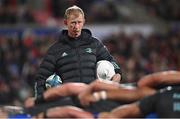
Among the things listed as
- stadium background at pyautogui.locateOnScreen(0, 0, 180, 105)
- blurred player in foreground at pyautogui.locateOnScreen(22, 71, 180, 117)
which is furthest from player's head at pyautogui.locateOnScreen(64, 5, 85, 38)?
stadium background at pyautogui.locateOnScreen(0, 0, 180, 105)

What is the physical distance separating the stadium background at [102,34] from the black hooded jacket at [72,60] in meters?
4.22

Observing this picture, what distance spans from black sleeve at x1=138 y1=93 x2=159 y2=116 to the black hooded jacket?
47.1 inches

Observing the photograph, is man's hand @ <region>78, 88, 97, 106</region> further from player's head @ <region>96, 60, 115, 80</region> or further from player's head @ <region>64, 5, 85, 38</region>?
player's head @ <region>64, 5, 85, 38</region>

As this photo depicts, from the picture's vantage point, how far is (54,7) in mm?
12805

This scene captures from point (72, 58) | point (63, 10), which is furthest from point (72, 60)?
point (63, 10)

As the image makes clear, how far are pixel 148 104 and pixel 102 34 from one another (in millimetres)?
7998

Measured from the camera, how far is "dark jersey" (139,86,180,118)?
11.7 ft

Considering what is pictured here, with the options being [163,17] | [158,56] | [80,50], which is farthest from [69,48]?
[163,17]

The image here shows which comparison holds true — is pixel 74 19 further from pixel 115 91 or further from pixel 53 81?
pixel 115 91

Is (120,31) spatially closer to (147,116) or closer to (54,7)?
(54,7)

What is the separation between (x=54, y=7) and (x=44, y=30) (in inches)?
57.1

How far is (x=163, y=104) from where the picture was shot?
3.56 metres

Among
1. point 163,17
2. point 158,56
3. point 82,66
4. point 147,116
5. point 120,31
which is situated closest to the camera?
point 147,116

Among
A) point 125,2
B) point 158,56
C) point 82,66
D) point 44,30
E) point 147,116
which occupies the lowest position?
point 147,116
